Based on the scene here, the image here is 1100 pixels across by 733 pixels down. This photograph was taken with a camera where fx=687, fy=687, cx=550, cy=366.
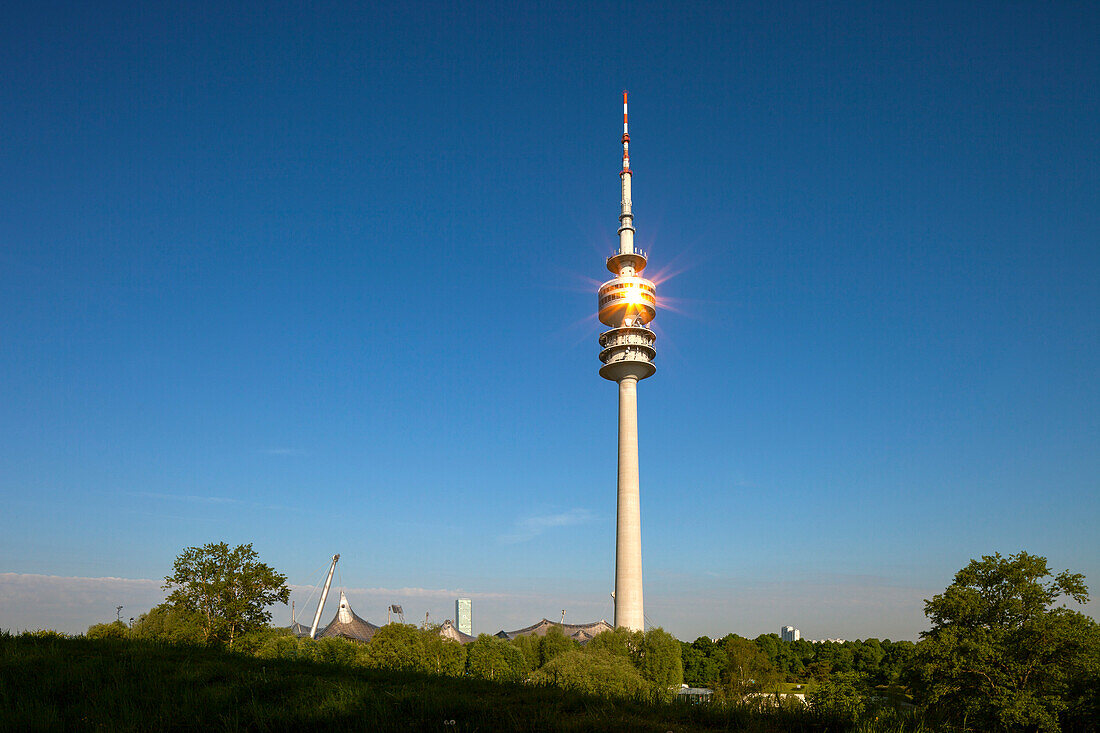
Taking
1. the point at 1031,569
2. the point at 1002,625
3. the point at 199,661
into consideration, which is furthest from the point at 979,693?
the point at 199,661

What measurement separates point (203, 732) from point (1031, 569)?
50.1 metres

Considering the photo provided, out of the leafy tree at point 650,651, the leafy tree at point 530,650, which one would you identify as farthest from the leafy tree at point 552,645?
the leafy tree at point 650,651

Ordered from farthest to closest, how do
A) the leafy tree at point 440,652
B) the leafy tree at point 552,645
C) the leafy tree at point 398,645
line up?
the leafy tree at point 552,645
the leafy tree at point 440,652
the leafy tree at point 398,645

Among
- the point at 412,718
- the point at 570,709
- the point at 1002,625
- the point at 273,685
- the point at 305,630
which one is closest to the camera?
the point at 412,718

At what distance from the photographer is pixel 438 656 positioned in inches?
2462

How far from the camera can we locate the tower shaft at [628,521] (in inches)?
3593

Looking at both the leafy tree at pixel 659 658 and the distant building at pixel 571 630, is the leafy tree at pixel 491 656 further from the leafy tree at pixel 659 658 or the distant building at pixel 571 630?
the distant building at pixel 571 630

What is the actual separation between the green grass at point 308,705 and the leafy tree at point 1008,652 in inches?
1388

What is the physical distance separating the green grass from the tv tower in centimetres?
8446

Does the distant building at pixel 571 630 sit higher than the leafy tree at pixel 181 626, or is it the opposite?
the leafy tree at pixel 181 626

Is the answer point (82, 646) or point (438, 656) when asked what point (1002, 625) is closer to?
point (438, 656)

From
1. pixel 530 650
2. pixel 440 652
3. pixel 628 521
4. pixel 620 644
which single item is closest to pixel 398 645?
pixel 440 652

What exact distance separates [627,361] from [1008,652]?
2664 inches

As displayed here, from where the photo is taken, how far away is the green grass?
8.44 m
